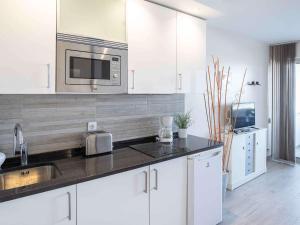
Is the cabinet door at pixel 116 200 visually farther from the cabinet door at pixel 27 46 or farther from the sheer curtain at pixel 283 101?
the sheer curtain at pixel 283 101

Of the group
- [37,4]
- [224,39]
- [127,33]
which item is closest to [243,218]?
[127,33]

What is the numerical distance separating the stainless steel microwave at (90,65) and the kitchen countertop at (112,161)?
56 cm

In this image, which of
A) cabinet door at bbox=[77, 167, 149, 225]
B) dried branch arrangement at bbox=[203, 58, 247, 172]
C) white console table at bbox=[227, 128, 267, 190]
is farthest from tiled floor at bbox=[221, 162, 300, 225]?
cabinet door at bbox=[77, 167, 149, 225]

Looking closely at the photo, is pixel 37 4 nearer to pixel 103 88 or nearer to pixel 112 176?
pixel 103 88

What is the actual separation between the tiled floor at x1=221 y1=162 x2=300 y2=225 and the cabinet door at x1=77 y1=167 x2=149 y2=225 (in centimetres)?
121

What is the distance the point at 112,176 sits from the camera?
164 centimetres

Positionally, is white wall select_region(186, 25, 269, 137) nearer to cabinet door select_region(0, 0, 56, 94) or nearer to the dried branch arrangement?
the dried branch arrangement

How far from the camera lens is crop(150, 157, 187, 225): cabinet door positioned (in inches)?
74.6

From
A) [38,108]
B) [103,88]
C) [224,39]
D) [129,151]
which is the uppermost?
[224,39]

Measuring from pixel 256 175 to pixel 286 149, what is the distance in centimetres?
127

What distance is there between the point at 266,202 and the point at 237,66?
2.13 meters

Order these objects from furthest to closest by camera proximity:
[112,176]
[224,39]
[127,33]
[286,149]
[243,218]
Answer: [286,149] → [224,39] → [243,218] → [127,33] → [112,176]

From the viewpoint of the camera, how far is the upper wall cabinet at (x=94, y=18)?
1666 mm

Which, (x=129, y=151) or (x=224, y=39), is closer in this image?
(x=129, y=151)
